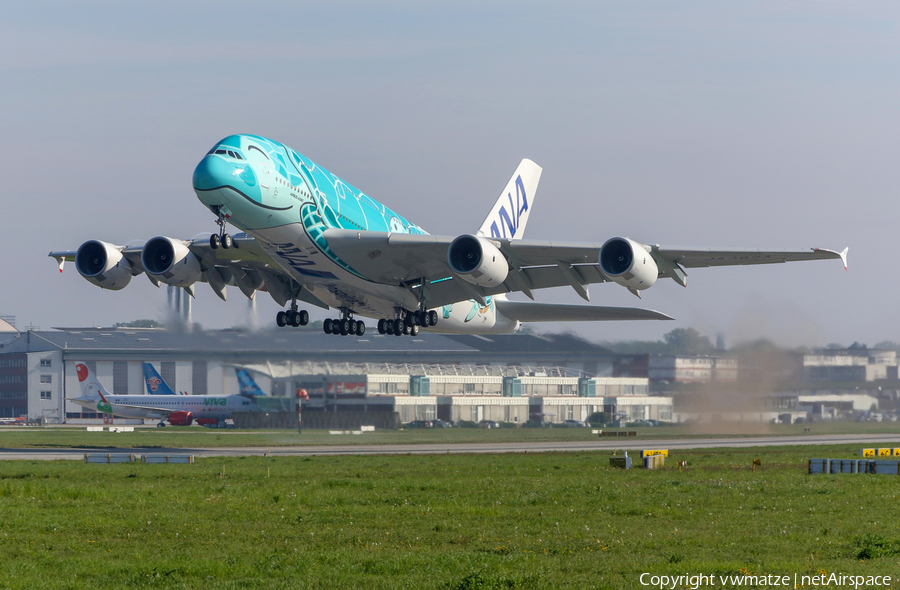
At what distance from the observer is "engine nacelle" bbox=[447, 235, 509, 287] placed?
106 ft

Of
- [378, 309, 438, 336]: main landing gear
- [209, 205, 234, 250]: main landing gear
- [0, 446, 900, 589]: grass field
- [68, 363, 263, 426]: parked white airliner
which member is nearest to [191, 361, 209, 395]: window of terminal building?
[68, 363, 263, 426]: parked white airliner

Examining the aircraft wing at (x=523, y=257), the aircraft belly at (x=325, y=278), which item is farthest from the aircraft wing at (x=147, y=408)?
the aircraft wing at (x=523, y=257)

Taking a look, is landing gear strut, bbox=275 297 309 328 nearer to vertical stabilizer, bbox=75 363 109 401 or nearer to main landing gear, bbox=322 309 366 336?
main landing gear, bbox=322 309 366 336

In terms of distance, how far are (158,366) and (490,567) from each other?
9036 cm

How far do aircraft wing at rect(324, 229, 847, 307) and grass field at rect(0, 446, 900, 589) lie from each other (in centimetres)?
773

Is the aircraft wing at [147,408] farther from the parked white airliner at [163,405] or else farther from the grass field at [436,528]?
the grass field at [436,528]

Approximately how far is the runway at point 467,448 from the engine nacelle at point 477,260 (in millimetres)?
19185

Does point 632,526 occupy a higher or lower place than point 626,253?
lower

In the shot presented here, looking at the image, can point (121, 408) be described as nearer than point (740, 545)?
No

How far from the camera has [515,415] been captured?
73.3 m

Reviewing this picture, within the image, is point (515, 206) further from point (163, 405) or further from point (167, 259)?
point (163, 405)

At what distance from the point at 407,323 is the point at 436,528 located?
20489 mm

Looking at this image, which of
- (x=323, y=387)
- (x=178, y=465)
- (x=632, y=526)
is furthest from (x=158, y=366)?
(x=632, y=526)

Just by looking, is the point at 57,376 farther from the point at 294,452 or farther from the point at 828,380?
the point at 828,380
